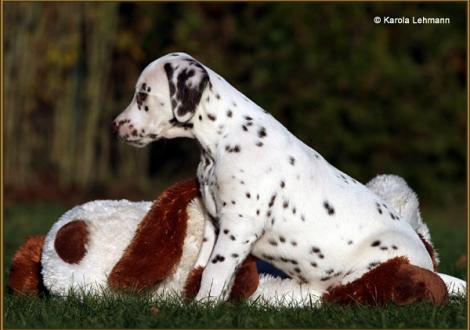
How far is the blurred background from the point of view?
604 inches

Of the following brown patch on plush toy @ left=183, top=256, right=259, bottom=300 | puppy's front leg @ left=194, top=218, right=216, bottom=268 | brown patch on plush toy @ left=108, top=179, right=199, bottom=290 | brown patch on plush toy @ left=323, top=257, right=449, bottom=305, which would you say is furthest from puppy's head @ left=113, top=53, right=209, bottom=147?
brown patch on plush toy @ left=323, top=257, right=449, bottom=305

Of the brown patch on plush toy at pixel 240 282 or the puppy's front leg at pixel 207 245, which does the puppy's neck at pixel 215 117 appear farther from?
the brown patch on plush toy at pixel 240 282

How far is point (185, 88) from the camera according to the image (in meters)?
5.70

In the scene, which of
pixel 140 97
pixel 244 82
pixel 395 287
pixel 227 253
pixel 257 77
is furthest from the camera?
pixel 244 82

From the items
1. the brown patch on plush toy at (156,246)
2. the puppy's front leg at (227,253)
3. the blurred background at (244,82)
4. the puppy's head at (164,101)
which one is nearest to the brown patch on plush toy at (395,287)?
the puppy's front leg at (227,253)

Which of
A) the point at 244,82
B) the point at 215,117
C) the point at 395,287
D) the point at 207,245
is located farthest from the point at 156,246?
the point at 244,82

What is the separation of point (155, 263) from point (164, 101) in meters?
1.08

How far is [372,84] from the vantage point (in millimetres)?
15602

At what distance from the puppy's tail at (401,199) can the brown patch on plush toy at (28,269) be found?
260cm

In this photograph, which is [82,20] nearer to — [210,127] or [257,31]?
[257,31]

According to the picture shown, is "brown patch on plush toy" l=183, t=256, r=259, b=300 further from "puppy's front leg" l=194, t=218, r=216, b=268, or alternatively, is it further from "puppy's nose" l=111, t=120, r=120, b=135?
"puppy's nose" l=111, t=120, r=120, b=135

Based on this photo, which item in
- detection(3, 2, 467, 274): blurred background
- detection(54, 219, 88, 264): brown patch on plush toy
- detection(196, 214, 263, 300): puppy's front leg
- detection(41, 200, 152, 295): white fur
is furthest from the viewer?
detection(3, 2, 467, 274): blurred background

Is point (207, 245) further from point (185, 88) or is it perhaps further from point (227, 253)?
point (185, 88)

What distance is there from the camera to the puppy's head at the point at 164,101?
5707mm
